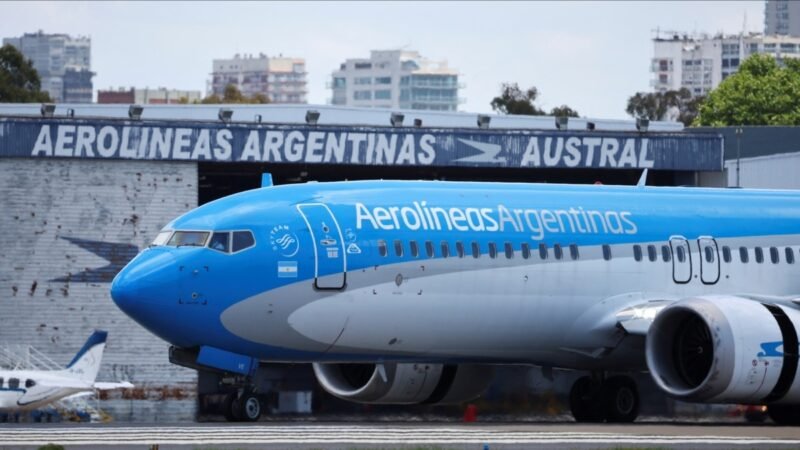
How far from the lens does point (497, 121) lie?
64375mm

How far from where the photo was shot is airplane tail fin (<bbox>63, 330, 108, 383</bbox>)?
43.8 meters

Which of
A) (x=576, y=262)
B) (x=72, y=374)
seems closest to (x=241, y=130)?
(x=72, y=374)

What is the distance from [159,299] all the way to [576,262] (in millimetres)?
7448

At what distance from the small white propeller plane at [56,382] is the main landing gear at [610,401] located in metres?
14.9

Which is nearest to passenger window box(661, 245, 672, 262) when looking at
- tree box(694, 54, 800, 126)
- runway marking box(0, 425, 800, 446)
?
runway marking box(0, 425, 800, 446)

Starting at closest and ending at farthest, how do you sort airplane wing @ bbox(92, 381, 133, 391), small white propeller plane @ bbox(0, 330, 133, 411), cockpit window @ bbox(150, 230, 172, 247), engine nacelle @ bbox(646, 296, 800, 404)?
cockpit window @ bbox(150, 230, 172, 247), engine nacelle @ bbox(646, 296, 800, 404), airplane wing @ bbox(92, 381, 133, 391), small white propeller plane @ bbox(0, 330, 133, 411)

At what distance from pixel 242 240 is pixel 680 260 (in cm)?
817

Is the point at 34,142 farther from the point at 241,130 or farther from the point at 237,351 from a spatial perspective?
the point at 237,351

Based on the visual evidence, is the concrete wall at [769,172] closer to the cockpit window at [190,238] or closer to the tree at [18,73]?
the cockpit window at [190,238]

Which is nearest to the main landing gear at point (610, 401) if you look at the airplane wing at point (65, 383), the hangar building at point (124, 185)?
the hangar building at point (124, 185)

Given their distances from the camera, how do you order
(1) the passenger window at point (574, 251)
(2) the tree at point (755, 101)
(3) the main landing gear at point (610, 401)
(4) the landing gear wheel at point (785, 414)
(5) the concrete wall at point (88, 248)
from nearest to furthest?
(1) the passenger window at point (574, 251) → (4) the landing gear wheel at point (785, 414) → (3) the main landing gear at point (610, 401) → (5) the concrete wall at point (88, 248) → (2) the tree at point (755, 101)

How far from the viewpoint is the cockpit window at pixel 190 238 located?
92.7 ft

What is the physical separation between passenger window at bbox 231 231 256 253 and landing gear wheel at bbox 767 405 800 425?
1033cm

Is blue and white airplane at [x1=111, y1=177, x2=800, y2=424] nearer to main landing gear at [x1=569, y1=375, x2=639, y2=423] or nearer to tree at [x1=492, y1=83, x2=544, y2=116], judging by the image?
main landing gear at [x1=569, y1=375, x2=639, y2=423]
